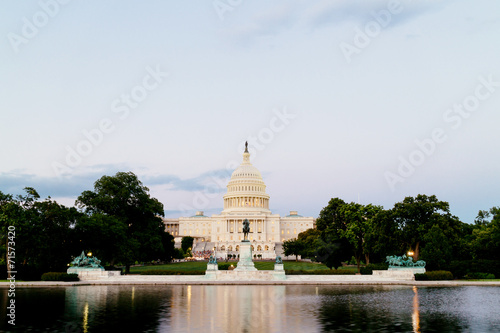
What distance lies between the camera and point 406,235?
52875 millimetres

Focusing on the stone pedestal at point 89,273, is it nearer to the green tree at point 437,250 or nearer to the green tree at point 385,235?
the green tree at point 385,235

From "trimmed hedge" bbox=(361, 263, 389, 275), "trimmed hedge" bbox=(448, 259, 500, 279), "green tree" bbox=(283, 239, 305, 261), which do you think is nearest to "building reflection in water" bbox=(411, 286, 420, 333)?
"trimmed hedge" bbox=(361, 263, 389, 275)

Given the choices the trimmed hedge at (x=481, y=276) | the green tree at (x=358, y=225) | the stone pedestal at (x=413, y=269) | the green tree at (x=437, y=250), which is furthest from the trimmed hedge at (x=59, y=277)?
the trimmed hedge at (x=481, y=276)

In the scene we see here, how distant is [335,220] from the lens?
60750mm

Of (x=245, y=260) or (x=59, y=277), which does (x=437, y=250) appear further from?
(x=59, y=277)

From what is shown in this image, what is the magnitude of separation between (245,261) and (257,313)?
2957 cm

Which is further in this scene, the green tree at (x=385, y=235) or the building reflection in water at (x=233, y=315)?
the green tree at (x=385, y=235)

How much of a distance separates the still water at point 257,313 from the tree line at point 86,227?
58.5ft

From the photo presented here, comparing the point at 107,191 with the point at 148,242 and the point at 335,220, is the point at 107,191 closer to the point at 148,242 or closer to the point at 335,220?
the point at 148,242

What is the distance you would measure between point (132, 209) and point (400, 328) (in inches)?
1989

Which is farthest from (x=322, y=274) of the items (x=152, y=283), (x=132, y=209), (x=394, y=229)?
(x=132, y=209)

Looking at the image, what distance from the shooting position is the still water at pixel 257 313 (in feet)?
55.6

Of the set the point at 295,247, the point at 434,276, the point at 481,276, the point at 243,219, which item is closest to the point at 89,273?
the point at 434,276

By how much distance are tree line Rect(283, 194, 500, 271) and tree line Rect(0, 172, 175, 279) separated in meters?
23.4
